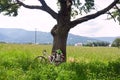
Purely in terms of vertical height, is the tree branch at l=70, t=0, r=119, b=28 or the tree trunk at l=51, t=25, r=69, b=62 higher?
the tree branch at l=70, t=0, r=119, b=28

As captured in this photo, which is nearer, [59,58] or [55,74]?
[55,74]

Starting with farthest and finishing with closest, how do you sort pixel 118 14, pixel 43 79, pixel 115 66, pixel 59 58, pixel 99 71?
pixel 118 14 < pixel 59 58 < pixel 115 66 < pixel 99 71 < pixel 43 79

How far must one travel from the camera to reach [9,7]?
3294 cm

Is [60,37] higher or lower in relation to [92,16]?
lower

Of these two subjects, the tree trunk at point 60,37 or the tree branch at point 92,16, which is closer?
the tree branch at point 92,16

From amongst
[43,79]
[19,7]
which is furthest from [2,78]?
[19,7]

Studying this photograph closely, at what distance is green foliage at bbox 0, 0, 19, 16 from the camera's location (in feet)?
104

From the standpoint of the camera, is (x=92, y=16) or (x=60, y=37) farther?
(x=60, y=37)

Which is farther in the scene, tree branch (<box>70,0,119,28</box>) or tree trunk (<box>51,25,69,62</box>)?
tree trunk (<box>51,25,69,62</box>)

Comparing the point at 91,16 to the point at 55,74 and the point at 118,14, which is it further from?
the point at 55,74

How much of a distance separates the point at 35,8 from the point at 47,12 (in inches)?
39.1

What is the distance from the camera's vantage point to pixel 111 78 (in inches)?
758

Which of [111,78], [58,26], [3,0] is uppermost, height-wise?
[3,0]

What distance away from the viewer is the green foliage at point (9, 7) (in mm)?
31672
